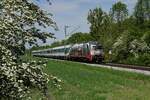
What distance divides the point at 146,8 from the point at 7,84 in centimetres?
11542

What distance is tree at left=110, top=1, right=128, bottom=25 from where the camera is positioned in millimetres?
128125

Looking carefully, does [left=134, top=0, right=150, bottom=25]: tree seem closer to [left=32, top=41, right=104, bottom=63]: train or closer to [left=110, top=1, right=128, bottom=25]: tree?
[left=110, top=1, right=128, bottom=25]: tree

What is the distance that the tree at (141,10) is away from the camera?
12069 cm

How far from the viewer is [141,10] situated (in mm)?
120938

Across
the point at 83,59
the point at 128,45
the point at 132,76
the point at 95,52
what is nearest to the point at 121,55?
the point at 128,45

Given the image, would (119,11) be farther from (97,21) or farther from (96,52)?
(96,52)

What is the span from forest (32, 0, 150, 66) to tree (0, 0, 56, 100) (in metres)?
56.3

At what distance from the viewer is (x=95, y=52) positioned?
64438mm

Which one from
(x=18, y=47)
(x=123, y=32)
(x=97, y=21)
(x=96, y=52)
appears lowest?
(x=18, y=47)

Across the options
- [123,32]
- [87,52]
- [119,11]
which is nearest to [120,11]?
[119,11]

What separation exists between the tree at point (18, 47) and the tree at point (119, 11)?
11783 cm

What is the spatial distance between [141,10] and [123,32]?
122 ft

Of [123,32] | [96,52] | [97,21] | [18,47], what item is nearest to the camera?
[18,47]

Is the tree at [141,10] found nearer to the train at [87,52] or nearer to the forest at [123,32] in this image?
the forest at [123,32]
